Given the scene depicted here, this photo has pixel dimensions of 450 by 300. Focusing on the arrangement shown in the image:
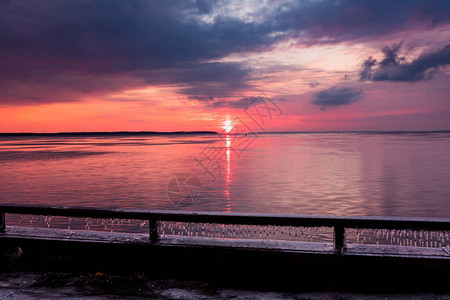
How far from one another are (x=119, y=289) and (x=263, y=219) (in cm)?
217

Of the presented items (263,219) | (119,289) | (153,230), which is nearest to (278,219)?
(263,219)

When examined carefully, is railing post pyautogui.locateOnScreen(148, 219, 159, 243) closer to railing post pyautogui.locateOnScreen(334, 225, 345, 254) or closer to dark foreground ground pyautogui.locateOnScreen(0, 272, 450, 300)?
dark foreground ground pyautogui.locateOnScreen(0, 272, 450, 300)

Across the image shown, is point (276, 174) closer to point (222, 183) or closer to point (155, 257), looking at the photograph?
point (222, 183)

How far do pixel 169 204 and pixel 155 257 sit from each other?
16.1 meters

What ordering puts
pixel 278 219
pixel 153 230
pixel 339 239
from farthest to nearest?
pixel 153 230, pixel 339 239, pixel 278 219

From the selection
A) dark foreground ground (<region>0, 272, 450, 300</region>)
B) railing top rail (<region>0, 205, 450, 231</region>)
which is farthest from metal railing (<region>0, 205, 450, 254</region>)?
dark foreground ground (<region>0, 272, 450, 300</region>)

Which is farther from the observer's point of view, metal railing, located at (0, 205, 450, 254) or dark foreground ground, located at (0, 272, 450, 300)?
dark foreground ground, located at (0, 272, 450, 300)

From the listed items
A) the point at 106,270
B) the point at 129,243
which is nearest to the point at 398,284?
the point at 129,243

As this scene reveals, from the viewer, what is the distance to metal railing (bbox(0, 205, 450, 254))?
15.2ft

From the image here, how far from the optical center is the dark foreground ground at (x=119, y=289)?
15.8 ft

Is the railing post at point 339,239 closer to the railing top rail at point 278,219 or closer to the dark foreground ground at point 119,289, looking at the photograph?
the railing top rail at point 278,219

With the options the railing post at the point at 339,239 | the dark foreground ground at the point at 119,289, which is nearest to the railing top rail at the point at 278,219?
the railing post at the point at 339,239

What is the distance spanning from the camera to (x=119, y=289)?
16.7ft

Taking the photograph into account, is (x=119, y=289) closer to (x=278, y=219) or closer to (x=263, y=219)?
(x=263, y=219)
